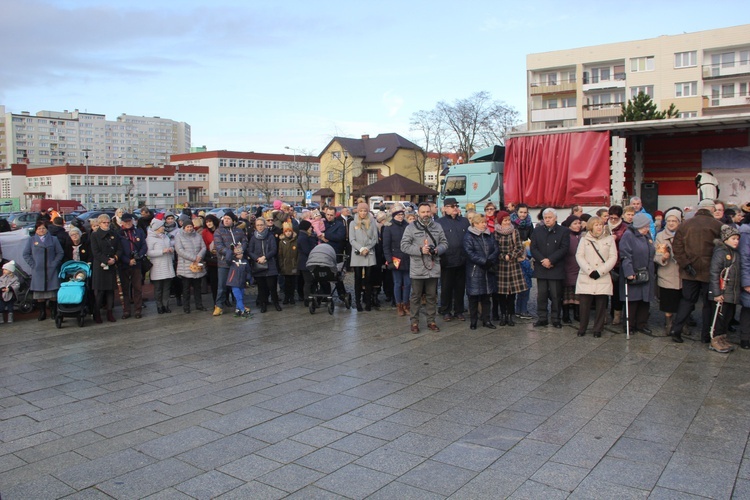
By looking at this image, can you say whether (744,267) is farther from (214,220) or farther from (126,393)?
(214,220)

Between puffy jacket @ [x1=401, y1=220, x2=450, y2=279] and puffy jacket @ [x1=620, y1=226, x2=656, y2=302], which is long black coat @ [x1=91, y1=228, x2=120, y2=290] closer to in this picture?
puffy jacket @ [x1=401, y1=220, x2=450, y2=279]

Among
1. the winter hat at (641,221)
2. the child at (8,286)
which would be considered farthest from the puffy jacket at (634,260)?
the child at (8,286)

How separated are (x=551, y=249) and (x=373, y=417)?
4.79 m

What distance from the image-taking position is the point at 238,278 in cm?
1059

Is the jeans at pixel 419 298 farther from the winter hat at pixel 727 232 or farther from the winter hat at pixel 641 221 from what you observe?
the winter hat at pixel 727 232

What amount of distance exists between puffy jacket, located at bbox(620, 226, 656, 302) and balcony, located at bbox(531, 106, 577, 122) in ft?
199

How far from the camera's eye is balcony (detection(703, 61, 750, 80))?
184ft

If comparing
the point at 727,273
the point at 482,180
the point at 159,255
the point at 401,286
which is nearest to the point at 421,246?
the point at 401,286

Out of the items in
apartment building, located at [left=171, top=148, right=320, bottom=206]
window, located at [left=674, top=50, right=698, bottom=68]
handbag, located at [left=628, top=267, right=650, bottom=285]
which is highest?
window, located at [left=674, top=50, right=698, bottom=68]

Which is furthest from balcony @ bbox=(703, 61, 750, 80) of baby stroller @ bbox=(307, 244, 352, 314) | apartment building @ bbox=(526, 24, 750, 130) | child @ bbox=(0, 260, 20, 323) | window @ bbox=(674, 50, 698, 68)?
child @ bbox=(0, 260, 20, 323)

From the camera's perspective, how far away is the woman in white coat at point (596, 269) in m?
8.52

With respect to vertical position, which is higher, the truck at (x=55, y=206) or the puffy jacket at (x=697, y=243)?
the truck at (x=55, y=206)

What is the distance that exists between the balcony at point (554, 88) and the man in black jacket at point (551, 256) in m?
60.7

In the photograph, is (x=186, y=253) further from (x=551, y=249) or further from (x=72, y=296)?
(x=551, y=249)
